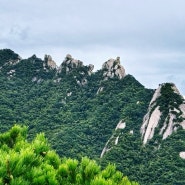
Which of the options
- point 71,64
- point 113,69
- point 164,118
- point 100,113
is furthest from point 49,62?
point 164,118

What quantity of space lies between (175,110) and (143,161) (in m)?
18.3

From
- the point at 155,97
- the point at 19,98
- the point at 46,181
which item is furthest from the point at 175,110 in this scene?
the point at 46,181

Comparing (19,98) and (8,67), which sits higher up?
(8,67)

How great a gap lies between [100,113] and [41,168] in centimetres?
13179

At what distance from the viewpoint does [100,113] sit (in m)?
138

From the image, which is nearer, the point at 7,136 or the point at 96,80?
the point at 7,136

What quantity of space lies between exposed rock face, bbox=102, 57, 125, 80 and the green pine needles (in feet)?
451

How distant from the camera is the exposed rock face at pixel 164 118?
107188mm

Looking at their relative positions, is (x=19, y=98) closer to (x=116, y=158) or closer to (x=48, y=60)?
(x=48, y=60)

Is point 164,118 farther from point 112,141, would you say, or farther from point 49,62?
point 49,62

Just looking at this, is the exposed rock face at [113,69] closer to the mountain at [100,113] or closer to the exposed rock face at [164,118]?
the mountain at [100,113]

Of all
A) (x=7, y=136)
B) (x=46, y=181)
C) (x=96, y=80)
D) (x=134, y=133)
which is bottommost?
(x=46, y=181)

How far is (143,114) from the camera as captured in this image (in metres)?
122

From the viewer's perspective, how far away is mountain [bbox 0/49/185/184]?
330ft
